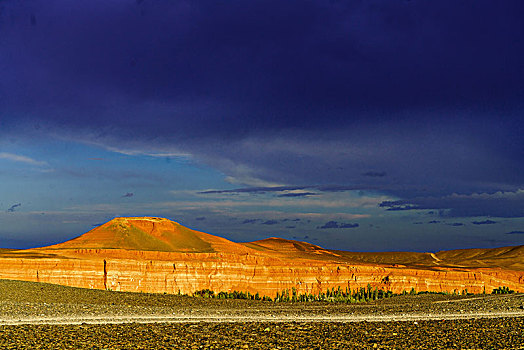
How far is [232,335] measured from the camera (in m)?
18.5

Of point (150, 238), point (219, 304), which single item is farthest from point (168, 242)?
point (219, 304)

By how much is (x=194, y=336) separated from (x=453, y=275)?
52.0 m

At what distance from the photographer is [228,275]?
5897 cm

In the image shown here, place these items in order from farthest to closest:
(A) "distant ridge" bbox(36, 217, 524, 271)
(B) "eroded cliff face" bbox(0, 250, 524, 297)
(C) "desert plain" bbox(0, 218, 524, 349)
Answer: (A) "distant ridge" bbox(36, 217, 524, 271) < (B) "eroded cliff face" bbox(0, 250, 524, 297) < (C) "desert plain" bbox(0, 218, 524, 349)

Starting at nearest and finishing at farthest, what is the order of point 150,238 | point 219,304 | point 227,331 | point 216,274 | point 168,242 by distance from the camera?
point 227,331 < point 219,304 < point 216,274 < point 150,238 < point 168,242

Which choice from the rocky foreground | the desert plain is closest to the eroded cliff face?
the desert plain

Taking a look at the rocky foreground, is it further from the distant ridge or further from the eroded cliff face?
the distant ridge

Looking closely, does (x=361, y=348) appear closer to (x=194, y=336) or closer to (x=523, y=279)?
(x=194, y=336)

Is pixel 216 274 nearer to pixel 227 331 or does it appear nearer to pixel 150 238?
pixel 150 238

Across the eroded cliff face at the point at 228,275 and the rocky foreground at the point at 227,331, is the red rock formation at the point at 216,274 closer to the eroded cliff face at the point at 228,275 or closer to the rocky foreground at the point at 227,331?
the eroded cliff face at the point at 228,275

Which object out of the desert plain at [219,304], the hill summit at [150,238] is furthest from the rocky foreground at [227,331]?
the hill summit at [150,238]

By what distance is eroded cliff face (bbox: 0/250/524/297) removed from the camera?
50.9m

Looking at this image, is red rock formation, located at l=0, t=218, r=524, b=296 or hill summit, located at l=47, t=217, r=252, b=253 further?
hill summit, located at l=47, t=217, r=252, b=253

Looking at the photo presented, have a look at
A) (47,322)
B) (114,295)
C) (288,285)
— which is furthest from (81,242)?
(47,322)
